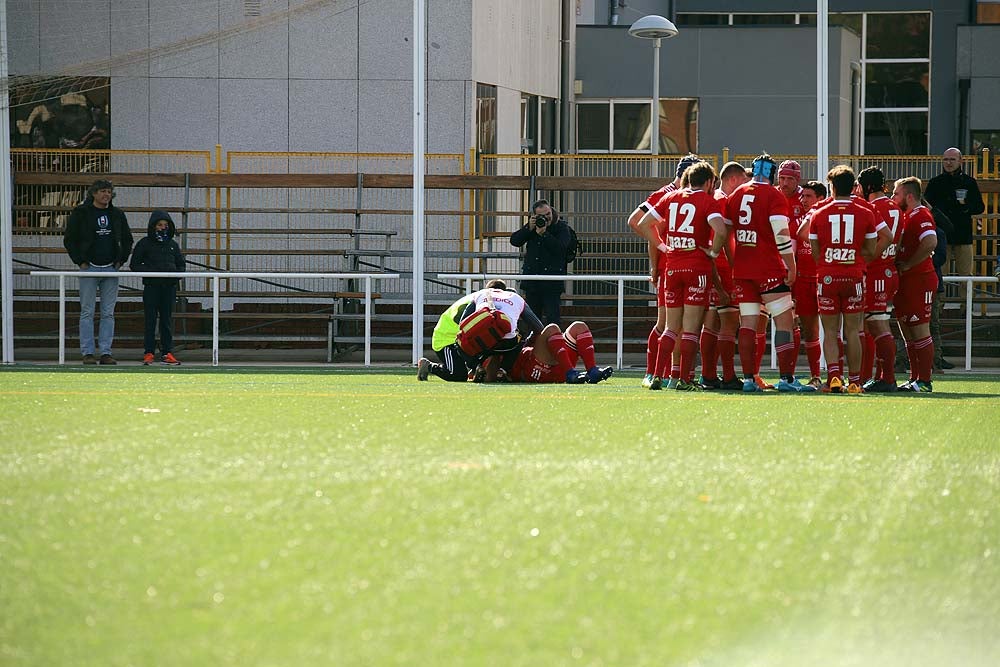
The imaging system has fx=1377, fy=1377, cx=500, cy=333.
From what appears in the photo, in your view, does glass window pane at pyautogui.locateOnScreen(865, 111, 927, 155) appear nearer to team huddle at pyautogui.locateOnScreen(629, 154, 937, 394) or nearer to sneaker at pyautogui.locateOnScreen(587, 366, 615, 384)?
team huddle at pyautogui.locateOnScreen(629, 154, 937, 394)

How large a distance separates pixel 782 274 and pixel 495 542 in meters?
6.25

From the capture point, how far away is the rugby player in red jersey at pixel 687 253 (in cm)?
950

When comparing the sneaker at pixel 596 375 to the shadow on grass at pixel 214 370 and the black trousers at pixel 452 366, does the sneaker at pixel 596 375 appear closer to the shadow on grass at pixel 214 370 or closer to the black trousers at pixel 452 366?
the black trousers at pixel 452 366

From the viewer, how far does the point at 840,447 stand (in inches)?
237

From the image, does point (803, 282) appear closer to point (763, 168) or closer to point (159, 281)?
point (763, 168)

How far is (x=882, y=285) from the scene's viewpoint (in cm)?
991

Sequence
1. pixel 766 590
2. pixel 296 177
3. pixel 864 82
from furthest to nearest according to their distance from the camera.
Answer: pixel 864 82 < pixel 296 177 < pixel 766 590

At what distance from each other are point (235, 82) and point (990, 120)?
51.3 ft

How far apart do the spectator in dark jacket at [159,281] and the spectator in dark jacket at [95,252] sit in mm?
478

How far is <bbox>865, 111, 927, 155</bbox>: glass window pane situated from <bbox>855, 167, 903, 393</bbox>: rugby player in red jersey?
19.7 meters

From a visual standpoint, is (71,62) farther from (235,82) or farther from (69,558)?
(69,558)

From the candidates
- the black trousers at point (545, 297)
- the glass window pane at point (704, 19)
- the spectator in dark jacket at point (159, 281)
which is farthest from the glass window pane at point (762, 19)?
the spectator in dark jacket at point (159, 281)

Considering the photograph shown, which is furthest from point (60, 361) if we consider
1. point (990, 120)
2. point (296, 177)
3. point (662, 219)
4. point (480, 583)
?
point (990, 120)

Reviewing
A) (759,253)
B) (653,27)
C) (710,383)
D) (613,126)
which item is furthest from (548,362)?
(613,126)
